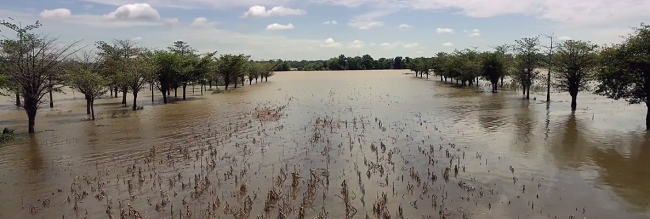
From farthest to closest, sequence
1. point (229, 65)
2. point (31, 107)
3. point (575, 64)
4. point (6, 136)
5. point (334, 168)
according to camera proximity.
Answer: point (229, 65) < point (575, 64) < point (31, 107) < point (6, 136) < point (334, 168)

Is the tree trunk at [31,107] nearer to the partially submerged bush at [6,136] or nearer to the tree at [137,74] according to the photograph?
the partially submerged bush at [6,136]

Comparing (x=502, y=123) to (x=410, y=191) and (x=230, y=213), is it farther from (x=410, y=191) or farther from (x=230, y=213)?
(x=230, y=213)

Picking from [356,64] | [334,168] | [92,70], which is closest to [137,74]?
[92,70]

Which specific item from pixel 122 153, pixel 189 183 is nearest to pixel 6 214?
pixel 189 183

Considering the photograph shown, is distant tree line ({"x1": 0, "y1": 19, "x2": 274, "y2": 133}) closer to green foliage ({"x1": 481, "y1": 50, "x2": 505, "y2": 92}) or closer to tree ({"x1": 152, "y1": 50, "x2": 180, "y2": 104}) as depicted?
tree ({"x1": 152, "y1": 50, "x2": 180, "y2": 104})

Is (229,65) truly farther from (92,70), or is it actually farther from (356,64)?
(356,64)

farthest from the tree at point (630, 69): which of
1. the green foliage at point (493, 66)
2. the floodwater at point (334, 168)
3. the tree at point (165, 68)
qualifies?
the tree at point (165, 68)
